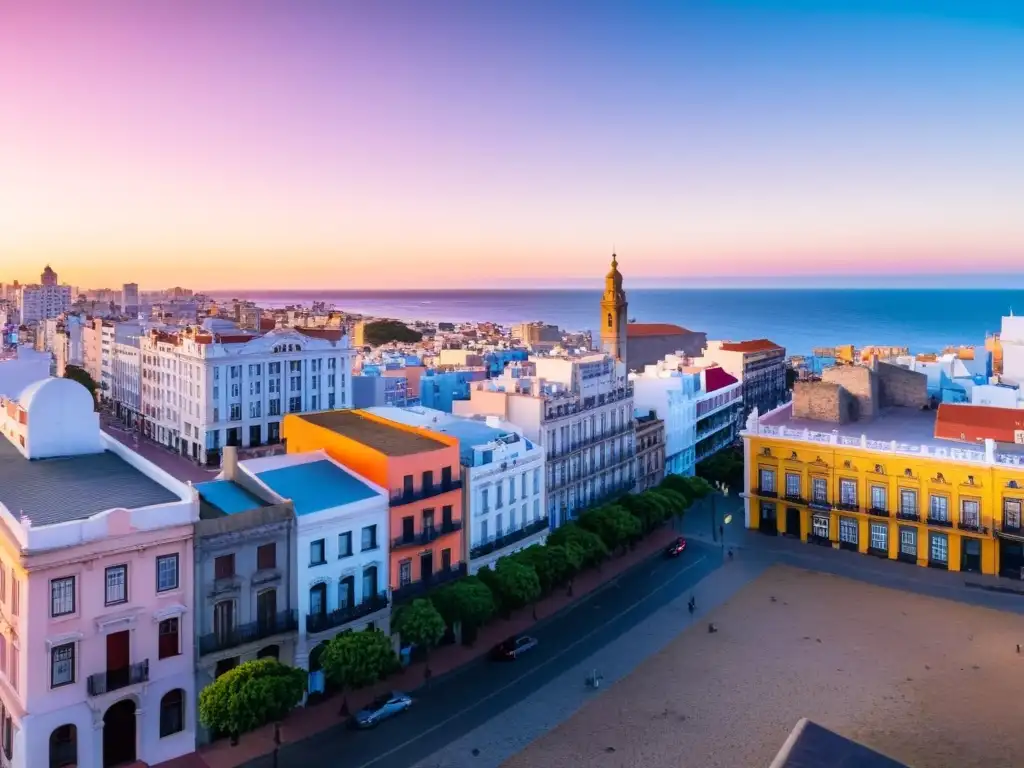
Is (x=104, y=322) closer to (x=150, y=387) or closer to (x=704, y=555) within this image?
(x=150, y=387)

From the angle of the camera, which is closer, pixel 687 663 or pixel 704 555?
pixel 687 663

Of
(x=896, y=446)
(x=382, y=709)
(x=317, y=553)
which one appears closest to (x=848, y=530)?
(x=896, y=446)

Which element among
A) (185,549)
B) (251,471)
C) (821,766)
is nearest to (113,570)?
(185,549)

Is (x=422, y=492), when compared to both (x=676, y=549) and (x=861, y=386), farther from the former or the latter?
(x=861, y=386)

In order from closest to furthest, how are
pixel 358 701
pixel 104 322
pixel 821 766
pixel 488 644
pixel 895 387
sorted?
pixel 821 766 → pixel 358 701 → pixel 488 644 → pixel 895 387 → pixel 104 322

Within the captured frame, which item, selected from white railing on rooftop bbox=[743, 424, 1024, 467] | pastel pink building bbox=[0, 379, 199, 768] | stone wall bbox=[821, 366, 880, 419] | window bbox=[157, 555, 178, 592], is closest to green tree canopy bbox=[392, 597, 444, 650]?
pastel pink building bbox=[0, 379, 199, 768]

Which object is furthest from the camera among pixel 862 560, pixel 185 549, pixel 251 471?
pixel 862 560
